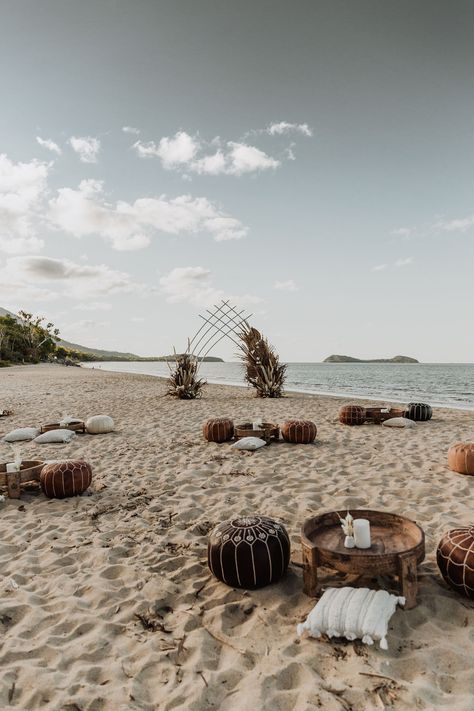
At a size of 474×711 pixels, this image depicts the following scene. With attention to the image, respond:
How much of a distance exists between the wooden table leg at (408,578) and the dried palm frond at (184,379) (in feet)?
46.0

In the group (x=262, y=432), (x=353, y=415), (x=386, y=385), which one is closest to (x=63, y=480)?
(x=262, y=432)

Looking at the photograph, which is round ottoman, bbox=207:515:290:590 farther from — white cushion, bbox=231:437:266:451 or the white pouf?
the white pouf

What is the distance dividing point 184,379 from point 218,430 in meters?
8.56

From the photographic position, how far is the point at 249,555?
328 cm

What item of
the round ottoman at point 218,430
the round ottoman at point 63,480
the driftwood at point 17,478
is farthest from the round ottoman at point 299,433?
the driftwood at point 17,478

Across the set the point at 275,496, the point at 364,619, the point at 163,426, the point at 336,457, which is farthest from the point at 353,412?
the point at 364,619

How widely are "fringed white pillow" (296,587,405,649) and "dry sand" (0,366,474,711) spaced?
7 cm

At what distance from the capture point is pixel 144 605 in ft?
10.4

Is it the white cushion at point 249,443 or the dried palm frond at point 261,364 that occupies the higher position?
the dried palm frond at point 261,364

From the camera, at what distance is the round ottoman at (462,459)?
6141 millimetres

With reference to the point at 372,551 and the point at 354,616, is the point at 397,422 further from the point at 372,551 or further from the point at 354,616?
the point at 354,616

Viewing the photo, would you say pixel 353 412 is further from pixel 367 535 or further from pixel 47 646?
pixel 47 646

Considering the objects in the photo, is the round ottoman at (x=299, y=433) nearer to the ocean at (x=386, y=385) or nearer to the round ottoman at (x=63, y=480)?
the round ottoman at (x=63, y=480)

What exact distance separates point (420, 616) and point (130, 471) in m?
4.70
